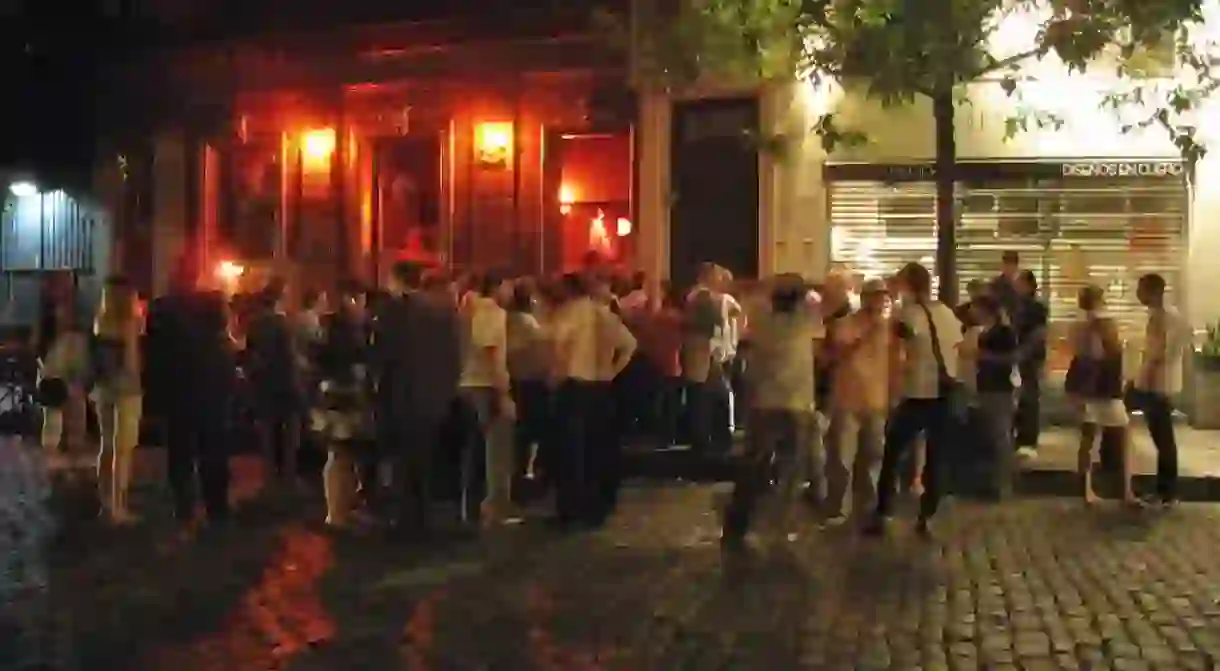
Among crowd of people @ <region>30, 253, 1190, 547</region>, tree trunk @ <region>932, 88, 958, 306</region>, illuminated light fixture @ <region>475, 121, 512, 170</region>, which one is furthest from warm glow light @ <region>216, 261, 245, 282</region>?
tree trunk @ <region>932, 88, 958, 306</region>

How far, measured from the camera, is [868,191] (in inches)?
775

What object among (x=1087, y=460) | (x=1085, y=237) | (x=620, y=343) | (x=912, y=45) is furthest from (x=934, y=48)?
(x=1085, y=237)

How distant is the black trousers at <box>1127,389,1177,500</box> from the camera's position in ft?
40.8

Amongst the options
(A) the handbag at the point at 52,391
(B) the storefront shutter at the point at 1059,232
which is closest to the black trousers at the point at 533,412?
(A) the handbag at the point at 52,391

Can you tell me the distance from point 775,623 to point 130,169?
18529mm

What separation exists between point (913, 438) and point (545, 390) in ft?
9.19

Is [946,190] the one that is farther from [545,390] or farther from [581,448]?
[581,448]

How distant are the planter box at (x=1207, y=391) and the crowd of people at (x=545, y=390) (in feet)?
17.1

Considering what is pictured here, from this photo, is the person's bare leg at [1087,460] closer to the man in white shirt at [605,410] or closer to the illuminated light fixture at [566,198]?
the man in white shirt at [605,410]

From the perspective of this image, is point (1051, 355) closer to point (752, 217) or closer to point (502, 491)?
point (752, 217)

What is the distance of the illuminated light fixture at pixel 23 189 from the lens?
25953mm

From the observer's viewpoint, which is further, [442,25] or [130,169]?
[130,169]

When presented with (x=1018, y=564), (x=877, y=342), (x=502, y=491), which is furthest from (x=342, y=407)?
(x=1018, y=564)

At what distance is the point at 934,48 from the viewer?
14055 millimetres
